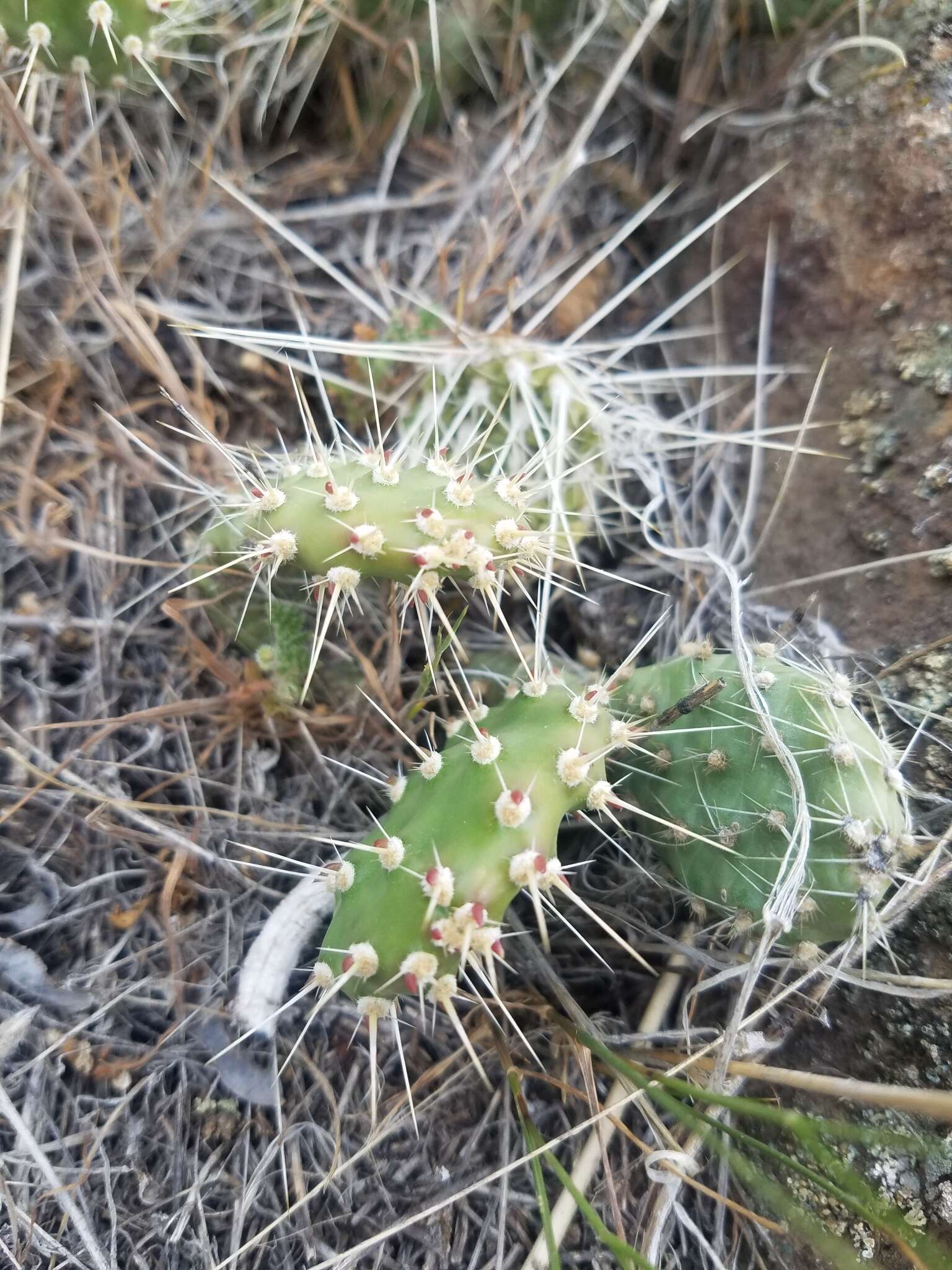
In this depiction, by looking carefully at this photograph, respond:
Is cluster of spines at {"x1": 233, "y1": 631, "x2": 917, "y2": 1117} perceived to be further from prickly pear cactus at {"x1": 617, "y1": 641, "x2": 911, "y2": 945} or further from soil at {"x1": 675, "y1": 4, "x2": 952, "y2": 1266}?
soil at {"x1": 675, "y1": 4, "x2": 952, "y2": 1266}

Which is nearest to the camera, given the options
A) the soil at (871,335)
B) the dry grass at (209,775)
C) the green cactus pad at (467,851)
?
the green cactus pad at (467,851)

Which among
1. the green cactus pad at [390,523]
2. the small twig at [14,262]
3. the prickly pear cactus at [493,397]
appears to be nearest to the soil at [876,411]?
the prickly pear cactus at [493,397]

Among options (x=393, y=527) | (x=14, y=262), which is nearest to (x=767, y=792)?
(x=393, y=527)

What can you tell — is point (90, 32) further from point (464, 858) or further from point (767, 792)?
point (767, 792)

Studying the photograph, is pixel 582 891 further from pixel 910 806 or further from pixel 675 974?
pixel 910 806

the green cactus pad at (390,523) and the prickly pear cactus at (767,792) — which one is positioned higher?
the green cactus pad at (390,523)

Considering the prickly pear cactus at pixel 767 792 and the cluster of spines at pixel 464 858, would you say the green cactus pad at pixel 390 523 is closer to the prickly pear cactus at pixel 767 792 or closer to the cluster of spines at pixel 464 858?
the cluster of spines at pixel 464 858

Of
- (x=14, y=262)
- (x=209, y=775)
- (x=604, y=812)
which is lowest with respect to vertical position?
(x=209, y=775)
